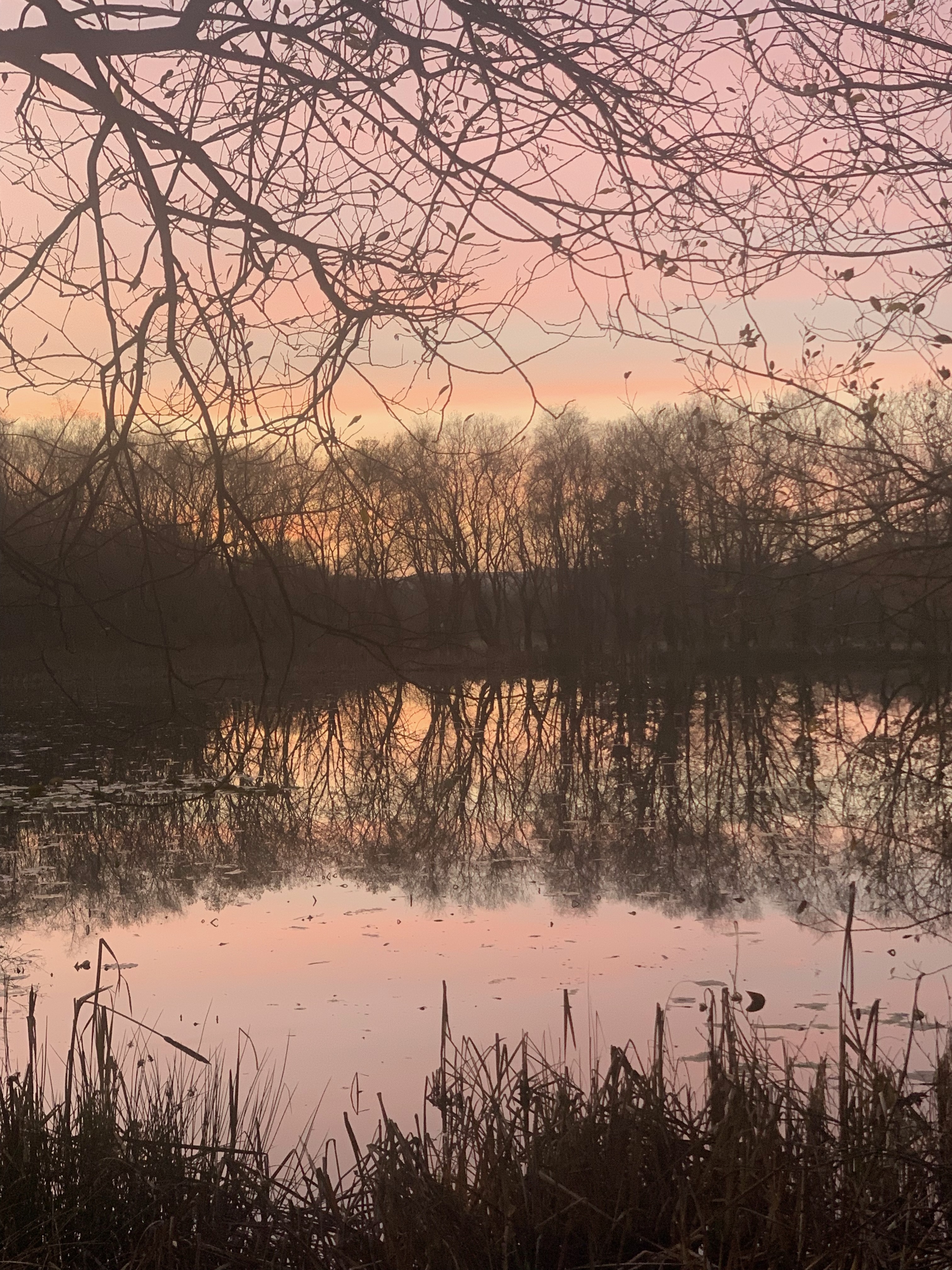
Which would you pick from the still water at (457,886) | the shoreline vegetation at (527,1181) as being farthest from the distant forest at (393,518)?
the shoreline vegetation at (527,1181)

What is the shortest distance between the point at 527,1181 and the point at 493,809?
10.5 m

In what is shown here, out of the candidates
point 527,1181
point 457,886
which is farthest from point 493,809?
point 527,1181

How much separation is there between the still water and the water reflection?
0.18ft

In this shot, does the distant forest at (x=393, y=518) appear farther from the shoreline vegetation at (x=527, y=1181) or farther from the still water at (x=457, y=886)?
the shoreline vegetation at (x=527, y=1181)

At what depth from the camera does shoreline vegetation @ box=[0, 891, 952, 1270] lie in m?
3.35

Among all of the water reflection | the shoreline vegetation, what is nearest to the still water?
the water reflection

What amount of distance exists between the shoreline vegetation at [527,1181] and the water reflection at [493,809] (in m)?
1.35

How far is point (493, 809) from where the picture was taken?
556 inches

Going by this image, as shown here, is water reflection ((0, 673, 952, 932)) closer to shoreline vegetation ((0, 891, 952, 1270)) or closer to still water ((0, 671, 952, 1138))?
still water ((0, 671, 952, 1138))

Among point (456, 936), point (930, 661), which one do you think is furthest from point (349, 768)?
point (930, 661)

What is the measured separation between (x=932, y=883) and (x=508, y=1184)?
22.5 ft

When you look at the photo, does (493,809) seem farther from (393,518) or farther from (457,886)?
(393,518)

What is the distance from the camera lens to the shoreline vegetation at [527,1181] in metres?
3.35

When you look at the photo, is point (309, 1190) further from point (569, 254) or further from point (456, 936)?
point (456, 936)
